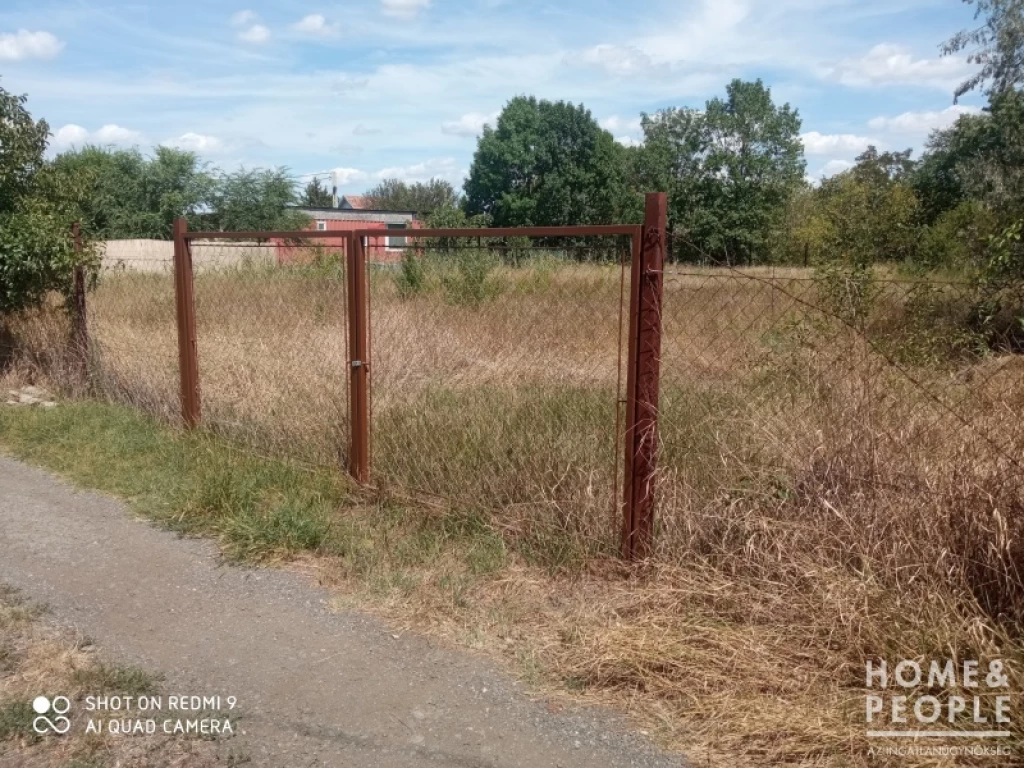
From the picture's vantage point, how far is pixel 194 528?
468 cm

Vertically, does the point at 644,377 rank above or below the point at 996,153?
below

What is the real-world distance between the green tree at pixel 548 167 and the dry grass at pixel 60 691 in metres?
44.1

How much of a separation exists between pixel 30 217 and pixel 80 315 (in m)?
1.03

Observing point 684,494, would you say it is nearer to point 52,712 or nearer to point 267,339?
point 52,712

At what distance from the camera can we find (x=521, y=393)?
16.6 ft

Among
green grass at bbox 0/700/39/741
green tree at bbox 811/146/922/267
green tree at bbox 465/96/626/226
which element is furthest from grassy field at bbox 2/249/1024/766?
green tree at bbox 465/96/626/226

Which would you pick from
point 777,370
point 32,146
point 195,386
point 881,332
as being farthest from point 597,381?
point 32,146

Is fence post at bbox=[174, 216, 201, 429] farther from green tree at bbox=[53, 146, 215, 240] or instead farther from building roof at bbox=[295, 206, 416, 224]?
building roof at bbox=[295, 206, 416, 224]

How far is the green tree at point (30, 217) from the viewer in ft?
25.0

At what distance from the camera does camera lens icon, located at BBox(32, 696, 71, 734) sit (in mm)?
2770

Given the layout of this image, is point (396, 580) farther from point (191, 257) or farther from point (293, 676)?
point (191, 257)

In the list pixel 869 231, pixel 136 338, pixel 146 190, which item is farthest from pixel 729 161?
pixel 136 338

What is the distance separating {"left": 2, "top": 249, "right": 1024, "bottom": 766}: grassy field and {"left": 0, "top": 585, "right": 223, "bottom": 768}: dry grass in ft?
3.53

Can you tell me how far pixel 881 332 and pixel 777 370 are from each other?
64cm
